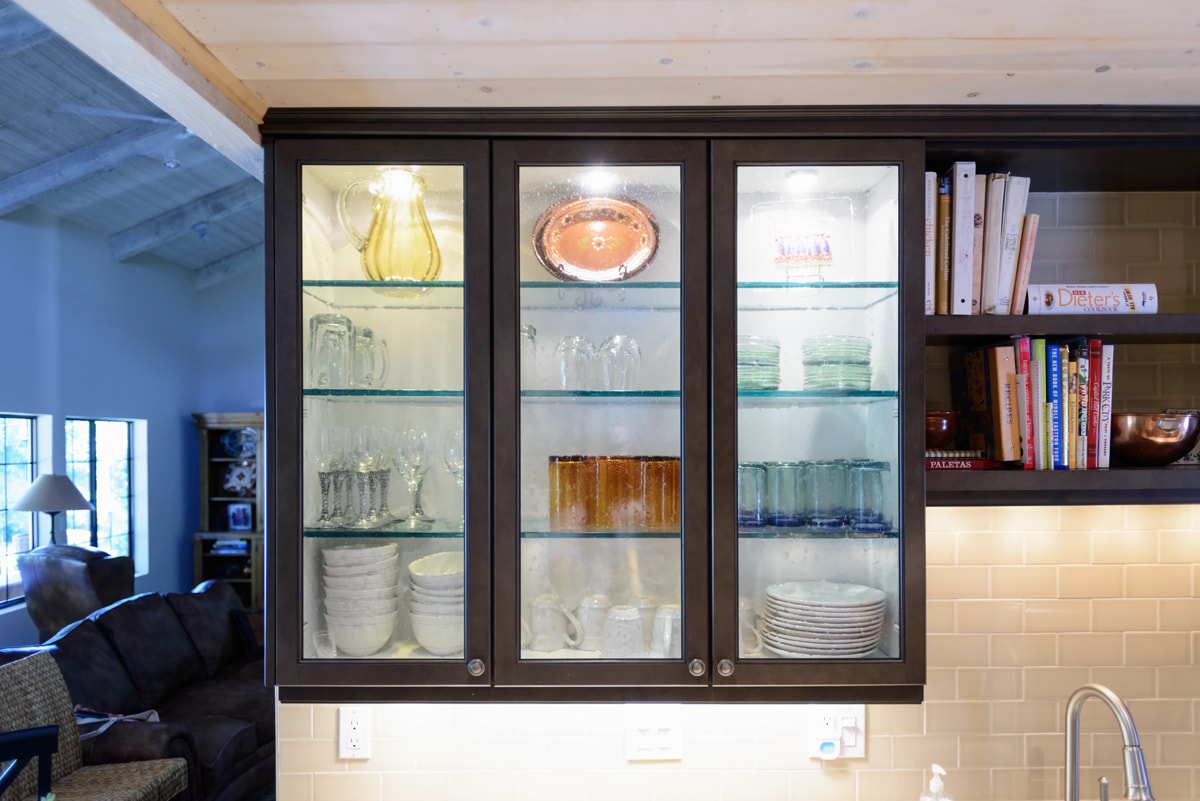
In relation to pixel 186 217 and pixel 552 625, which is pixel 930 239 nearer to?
pixel 552 625

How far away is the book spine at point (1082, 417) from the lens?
154cm

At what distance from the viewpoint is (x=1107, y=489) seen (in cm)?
153

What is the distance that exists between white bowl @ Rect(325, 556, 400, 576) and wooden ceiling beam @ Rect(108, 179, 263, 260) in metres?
5.61

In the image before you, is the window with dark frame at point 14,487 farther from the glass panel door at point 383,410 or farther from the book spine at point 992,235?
the book spine at point 992,235

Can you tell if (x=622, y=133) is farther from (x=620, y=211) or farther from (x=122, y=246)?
(x=122, y=246)

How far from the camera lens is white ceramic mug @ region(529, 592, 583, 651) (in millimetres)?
1510

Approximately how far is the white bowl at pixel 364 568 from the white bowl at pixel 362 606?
0.05 m

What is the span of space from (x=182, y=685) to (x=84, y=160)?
325 centimetres

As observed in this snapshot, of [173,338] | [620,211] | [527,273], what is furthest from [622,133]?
[173,338]

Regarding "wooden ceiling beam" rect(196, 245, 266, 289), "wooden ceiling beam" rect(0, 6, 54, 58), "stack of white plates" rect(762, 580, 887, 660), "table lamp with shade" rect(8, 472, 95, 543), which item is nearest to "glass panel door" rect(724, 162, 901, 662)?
"stack of white plates" rect(762, 580, 887, 660)

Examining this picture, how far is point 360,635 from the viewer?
152 cm

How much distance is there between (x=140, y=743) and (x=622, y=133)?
3249 millimetres

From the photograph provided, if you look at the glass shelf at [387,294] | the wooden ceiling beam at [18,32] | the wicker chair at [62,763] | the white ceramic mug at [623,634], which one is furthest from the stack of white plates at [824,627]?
the wooden ceiling beam at [18,32]

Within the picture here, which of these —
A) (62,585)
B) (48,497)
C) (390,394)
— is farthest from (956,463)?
(48,497)
